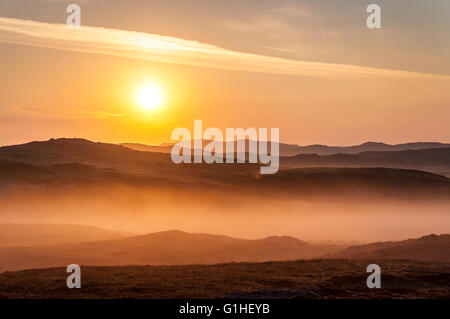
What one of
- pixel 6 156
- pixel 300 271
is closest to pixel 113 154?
pixel 6 156

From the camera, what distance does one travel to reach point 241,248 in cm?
6569

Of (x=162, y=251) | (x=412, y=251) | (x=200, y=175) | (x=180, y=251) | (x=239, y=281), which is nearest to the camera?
(x=239, y=281)

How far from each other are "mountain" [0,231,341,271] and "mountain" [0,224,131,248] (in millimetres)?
7631

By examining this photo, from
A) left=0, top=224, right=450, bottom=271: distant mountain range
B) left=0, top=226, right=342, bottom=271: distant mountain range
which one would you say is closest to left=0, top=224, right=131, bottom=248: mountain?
left=0, top=224, right=450, bottom=271: distant mountain range

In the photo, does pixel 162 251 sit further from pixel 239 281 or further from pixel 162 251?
pixel 239 281

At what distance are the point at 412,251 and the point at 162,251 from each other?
2766 centimetres

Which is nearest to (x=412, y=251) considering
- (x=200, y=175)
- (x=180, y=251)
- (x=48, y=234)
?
(x=180, y=251)

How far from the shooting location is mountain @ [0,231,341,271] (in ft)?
184

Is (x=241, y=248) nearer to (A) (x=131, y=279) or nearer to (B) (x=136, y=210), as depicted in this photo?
(A) (x=131, y=279)

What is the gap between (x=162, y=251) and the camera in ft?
203

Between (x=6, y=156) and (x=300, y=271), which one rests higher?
(x=6, y=156)

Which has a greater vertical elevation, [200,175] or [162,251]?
[200,175]

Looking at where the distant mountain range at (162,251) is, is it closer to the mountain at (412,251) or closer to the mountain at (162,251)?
the mountain at (162,251)

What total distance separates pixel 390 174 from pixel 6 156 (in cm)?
9760
